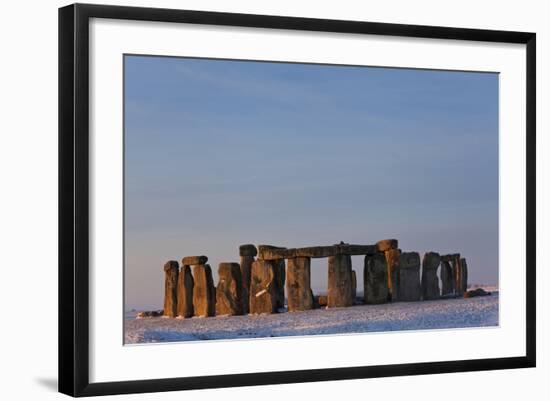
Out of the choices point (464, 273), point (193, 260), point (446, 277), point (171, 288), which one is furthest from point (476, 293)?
point (171, 288)

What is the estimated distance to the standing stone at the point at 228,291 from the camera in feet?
25.2

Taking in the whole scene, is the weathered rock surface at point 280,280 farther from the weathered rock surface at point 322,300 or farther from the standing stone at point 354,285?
the standing stone at point 354,285

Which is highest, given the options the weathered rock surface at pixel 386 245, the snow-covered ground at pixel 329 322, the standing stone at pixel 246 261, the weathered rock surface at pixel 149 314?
the weathered rock surface at pixel 386 245

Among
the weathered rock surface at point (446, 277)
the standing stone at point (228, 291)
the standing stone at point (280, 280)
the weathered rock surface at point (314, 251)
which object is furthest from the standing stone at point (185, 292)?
the weathered rock surface at point (446, 277)

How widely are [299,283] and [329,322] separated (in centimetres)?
31

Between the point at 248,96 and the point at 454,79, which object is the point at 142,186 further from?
the point at 454,79

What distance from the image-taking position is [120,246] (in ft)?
23.8

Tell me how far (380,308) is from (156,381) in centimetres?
158

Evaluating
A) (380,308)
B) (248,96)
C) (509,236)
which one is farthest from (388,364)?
(248,96)

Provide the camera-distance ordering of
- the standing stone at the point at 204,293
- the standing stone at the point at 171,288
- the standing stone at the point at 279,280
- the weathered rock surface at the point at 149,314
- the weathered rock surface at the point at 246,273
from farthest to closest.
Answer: the standing stone at the point at 279,280
the weathered rock surface at the point at 246,273
the standing stone at the point at 204,293
the standing stone at the point at 171,288
the weathered rock surface at the point at 149,314

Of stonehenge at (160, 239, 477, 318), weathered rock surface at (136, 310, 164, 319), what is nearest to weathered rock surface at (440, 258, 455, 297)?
stonehenge at (160, 239, 477, 318)

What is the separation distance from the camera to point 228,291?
771 centimetres

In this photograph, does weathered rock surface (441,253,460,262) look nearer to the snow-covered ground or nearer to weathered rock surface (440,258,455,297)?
weathered rock surface (440,258,455,297)

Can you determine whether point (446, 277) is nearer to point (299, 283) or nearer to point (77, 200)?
point (299, 283)
